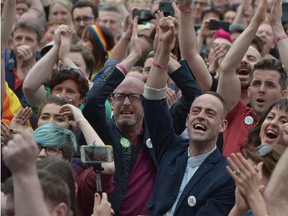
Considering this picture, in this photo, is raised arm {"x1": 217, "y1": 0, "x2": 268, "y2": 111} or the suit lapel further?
raised arm {"x1": 217, "y1": 0, "x2": 268, "y2": 111}

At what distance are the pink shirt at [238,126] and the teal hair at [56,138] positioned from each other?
1.38 meters

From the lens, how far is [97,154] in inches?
203

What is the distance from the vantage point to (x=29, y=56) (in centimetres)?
905

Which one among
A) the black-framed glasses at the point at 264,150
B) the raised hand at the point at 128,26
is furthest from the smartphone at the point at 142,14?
the black-framed glasses at the point at 264,150

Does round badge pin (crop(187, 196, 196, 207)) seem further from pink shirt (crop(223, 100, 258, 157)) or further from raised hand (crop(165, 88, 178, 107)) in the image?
raised hand (crop(165, 88, 178, 107))

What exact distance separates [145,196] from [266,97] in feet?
4.64

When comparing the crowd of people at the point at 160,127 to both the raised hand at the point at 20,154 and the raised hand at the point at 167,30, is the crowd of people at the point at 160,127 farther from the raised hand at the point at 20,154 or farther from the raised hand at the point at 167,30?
the raised hand at the point at 20,154

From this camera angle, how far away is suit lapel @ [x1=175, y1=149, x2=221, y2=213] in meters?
6.16

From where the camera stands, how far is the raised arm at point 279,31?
7531mm

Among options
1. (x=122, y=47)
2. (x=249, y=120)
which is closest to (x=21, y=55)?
(x=122, y=47)

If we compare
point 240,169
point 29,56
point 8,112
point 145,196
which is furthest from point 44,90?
point 240,169

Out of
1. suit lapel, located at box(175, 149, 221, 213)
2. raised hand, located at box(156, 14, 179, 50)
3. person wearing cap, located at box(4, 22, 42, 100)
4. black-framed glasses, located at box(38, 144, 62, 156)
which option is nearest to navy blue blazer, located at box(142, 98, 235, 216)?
suit lapel, located at box(175, 149, 221, 213)

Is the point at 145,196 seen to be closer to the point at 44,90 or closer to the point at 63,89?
the point at 63,89

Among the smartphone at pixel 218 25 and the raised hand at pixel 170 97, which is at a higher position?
the smartphone at pixel 218 25
